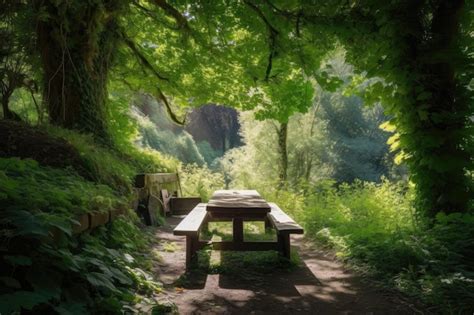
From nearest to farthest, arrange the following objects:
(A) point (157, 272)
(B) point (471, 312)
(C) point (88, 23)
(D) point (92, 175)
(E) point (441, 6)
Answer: (B) point (471, 312) → (A) point (157, 272) → (E) point (441, 6) → (D) point (92, 175) → (C) point (88, 23)

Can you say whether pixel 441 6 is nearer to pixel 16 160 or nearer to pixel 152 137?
pixel 16 160

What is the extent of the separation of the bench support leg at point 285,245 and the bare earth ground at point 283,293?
0.26 m

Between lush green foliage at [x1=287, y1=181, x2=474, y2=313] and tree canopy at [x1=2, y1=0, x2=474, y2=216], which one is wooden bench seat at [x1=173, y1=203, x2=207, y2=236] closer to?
lush green foliage at [x1=287, y1=181, x2=474, y2=313]

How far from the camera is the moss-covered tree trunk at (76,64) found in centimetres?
792

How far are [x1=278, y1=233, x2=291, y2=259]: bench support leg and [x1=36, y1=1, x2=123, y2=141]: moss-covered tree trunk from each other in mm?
5040

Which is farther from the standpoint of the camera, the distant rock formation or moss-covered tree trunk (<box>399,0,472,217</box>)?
the distant rock formation

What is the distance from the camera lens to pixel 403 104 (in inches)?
211

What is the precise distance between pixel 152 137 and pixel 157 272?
26.0m

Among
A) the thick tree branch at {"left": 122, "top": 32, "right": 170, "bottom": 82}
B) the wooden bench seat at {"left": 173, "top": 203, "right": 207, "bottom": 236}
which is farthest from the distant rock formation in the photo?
the wooden bench seat at {"left": 173, "top": 203, "right": 207, "bottom": 236}

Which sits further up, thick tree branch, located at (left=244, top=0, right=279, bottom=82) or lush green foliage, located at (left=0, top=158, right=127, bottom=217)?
thick tree branch, located at (left=244, top=0, right=279, bottom=82)

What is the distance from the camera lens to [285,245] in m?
5.40

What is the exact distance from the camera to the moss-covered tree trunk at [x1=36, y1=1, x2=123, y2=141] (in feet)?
26.0

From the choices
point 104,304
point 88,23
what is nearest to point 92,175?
point 104,304

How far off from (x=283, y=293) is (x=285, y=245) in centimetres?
122
